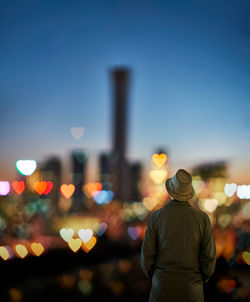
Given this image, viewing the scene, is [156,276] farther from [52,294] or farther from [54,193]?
[54,193]

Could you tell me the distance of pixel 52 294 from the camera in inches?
265

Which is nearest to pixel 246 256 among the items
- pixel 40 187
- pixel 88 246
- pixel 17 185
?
pixel 88 246

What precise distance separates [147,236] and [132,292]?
4.61m

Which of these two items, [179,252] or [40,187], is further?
[40,187]

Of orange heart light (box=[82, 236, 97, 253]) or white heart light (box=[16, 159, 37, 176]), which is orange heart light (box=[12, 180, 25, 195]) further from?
orange heart light (box=[82, 236, 97, 253])

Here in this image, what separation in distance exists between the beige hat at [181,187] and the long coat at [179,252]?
0.18 ft

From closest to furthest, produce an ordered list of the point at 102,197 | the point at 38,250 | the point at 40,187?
the point at 38,250, the point at 40,187, the point at 102,197

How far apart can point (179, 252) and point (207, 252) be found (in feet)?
0.76

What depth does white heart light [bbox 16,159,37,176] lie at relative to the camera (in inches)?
953

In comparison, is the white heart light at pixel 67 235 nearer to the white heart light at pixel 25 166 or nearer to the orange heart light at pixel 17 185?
the orange heart light at pixel 17 185

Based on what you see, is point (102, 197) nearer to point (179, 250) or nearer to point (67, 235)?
point (67, 235)

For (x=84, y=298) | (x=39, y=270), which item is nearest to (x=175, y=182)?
(x=84, y=298)

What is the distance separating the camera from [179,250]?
2.60m

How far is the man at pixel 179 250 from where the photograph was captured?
8.53 ft
